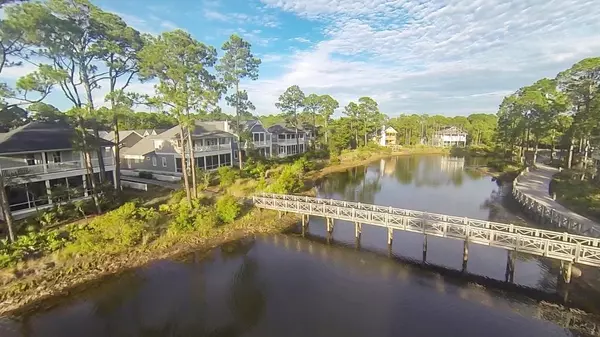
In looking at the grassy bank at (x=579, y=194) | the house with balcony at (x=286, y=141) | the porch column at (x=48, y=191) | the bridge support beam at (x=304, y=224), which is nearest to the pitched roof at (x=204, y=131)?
the house with balcony at (x=286, y=141)

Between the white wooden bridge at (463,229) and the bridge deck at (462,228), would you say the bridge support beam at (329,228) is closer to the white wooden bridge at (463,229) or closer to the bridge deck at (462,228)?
the white wooden bridge at (463,229)

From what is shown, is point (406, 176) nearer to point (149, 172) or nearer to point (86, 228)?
point (149, 172)

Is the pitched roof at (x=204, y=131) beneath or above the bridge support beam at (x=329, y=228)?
above

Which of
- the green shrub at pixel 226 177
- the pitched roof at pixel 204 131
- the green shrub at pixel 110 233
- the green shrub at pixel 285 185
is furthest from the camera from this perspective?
the pitched roof at pixel 204 131

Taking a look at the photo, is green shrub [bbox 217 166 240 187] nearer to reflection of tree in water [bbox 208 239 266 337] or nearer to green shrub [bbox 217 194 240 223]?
green shrub [bbox 217 194 240 223]

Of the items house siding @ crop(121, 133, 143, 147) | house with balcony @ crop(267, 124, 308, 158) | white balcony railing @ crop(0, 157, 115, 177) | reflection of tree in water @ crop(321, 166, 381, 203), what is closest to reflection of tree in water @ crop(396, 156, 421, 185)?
reflection of tree in water @ crop(321, 166, 381, 203)

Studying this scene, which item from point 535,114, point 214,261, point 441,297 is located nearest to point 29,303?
point 214,261
